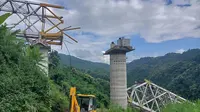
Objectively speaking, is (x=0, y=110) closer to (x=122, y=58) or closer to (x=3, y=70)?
(x=3, y=70)

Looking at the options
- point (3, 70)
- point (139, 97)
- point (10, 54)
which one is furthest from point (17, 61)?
point (139, 97)

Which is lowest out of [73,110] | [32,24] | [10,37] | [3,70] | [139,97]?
[139,97]

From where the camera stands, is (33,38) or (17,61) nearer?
(17,61)

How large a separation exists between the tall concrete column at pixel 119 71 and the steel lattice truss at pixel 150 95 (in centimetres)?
575

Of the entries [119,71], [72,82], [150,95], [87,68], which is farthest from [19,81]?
[87,68]

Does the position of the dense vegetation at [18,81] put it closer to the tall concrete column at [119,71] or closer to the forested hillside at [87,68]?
the tall concrete column at [119,71]

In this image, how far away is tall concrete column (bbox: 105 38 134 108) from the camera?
27.7 metres

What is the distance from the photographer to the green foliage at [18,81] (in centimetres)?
969

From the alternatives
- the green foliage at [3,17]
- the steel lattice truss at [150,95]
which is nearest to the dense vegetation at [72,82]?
the steel lattice truss at [150,95]

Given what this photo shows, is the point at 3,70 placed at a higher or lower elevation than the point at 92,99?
higher

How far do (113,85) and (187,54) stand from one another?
8805cm

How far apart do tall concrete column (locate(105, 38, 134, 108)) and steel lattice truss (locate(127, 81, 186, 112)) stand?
575 cm

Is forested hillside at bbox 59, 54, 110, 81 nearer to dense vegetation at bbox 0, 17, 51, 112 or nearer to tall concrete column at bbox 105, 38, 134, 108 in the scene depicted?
tall concrete column at bbox 105, 38, 134, 108

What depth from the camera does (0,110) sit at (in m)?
8.87
